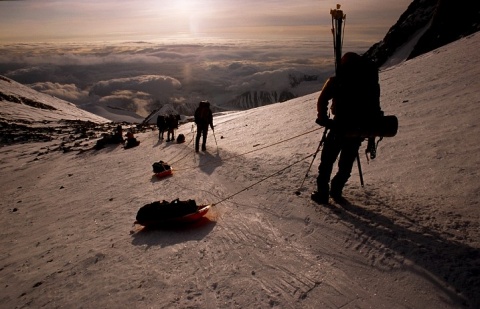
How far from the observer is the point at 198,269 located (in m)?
4.95

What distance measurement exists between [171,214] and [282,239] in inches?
98.9

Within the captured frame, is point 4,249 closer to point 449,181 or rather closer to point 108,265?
point 108,265

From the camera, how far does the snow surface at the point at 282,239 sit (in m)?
4.12

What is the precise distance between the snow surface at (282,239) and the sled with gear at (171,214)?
0.65 ft

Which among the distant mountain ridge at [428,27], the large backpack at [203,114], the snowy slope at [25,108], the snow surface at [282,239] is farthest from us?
the snowy slope at [25,108]

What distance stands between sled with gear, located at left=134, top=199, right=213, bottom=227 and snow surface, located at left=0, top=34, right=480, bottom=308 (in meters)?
0.20

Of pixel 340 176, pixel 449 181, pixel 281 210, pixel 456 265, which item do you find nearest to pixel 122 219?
pixel 281 210

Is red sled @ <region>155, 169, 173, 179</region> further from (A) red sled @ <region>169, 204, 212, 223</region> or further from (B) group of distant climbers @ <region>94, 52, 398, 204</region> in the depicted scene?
(B) group of distant climbers @ <region>94, 52, 398, 204</region>

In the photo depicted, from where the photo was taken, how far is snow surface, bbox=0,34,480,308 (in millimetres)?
4125

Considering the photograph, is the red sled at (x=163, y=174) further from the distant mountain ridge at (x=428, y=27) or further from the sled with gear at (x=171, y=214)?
the distant mountain ridge at (x=428, y=27)

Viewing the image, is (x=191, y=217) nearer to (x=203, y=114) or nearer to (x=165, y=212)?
(x=165, y=212)

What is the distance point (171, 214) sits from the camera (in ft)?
21.6

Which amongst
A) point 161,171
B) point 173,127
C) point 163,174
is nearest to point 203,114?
point 161,171

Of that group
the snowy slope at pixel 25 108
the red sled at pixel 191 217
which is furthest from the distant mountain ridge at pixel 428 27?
the snowy slope at pixel 25 108
